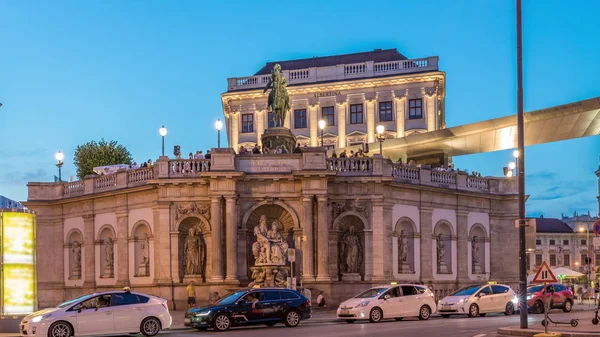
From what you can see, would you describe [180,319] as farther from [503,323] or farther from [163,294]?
[503,323]

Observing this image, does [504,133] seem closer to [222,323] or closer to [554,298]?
[554,298]

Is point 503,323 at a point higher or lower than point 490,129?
lower

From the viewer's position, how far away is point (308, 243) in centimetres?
4306

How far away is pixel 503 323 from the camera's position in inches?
1217

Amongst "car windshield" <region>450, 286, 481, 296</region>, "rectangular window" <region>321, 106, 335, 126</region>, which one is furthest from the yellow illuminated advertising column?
"rectangular window" <region>321, 106, 335, 126</region>

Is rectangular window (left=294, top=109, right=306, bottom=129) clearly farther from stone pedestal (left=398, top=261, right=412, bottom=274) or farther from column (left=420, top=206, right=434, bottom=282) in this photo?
stone pedestal (left=398, top=261, right=412, bottom=274)

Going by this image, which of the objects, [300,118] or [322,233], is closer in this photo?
[322,233]

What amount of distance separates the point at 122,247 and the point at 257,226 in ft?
29.2

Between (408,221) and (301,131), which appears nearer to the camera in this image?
(408,221)

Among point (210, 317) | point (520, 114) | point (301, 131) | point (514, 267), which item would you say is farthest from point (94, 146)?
point (520, 114)

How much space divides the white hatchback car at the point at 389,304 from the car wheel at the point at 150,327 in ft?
28.2

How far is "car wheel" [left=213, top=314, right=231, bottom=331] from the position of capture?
97.6 feet

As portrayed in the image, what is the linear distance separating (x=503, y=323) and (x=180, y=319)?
43.6ft

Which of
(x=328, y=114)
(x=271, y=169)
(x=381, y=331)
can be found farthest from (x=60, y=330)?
(x=328, y=114)
